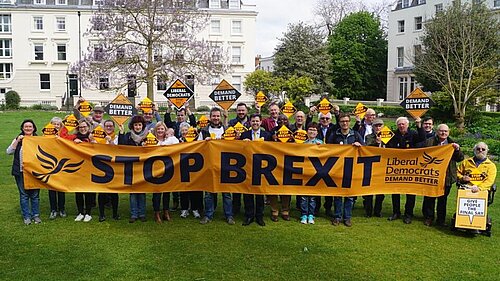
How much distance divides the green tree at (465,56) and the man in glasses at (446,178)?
17.4 meters

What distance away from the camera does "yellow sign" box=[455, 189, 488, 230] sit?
7.98 meters

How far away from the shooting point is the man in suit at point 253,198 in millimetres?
8719

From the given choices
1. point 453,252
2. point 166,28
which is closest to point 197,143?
point 453,252

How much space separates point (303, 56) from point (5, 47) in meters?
31.6

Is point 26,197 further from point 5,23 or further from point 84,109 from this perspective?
point 5,23

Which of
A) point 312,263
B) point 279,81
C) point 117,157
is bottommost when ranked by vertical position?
point 312,263

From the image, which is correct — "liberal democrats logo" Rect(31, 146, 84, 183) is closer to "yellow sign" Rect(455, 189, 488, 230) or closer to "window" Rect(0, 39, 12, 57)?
"yellow sign" Rect(455, 189, 488, 230)

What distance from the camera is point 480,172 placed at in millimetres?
8148

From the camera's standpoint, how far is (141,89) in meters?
51.3

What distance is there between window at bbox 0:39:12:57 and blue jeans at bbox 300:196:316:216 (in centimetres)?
5049

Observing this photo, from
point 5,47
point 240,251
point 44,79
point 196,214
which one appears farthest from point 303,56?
point 240,251

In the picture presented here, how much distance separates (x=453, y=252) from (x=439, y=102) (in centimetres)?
2306

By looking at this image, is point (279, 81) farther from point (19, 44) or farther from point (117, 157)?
point (117, 157)

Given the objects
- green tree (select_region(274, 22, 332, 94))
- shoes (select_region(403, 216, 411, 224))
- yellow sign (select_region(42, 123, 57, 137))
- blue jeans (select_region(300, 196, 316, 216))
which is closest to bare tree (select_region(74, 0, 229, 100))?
green tree (select_region(274, 22, 332, 94))
